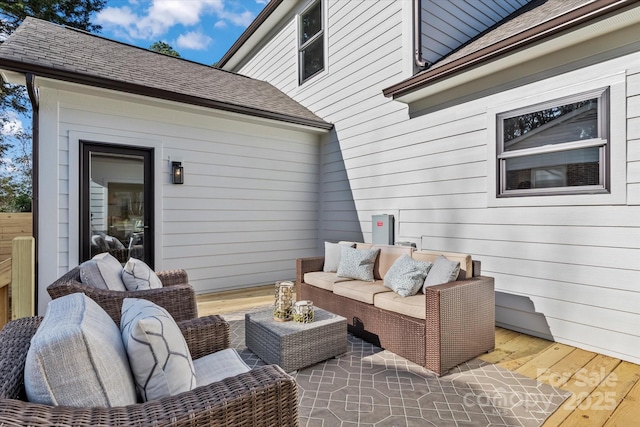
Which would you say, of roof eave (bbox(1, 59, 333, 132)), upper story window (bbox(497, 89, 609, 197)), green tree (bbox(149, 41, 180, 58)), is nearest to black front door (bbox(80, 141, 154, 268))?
roof eave (bbox(1, 59, 333, 132))

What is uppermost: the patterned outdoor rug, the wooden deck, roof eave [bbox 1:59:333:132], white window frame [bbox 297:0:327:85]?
white window frame [bbox 297:0:327:85]

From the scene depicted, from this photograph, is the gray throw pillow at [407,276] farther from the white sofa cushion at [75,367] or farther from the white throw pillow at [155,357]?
the white sofa cushion at [75,367]

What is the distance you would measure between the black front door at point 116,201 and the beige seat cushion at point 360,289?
2862mm

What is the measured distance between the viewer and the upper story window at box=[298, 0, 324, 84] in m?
6.58

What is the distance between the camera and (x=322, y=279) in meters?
4.04

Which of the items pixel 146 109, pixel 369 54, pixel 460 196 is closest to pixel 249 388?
pixel 460 196

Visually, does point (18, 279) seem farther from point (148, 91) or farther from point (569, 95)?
point (569, 95)

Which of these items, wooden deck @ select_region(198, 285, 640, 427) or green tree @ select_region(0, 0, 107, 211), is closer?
wooden deck @ select_region(198, 285, 640, 427)

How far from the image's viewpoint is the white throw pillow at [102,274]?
2.62 metres

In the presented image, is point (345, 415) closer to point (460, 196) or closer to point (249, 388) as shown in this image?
point (249, 388)

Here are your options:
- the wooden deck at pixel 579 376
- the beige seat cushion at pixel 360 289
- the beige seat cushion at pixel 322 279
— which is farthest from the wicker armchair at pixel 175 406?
the beige seat cushion at pixel 322 279

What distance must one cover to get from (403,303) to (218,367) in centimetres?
180

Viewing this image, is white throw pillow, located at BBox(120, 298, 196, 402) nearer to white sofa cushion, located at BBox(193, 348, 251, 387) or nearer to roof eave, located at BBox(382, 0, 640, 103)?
white sofa cushion, located at BBox(193, 348, 251, 387)

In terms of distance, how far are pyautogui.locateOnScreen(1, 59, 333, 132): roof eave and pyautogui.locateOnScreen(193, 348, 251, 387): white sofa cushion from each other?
3878 mm
